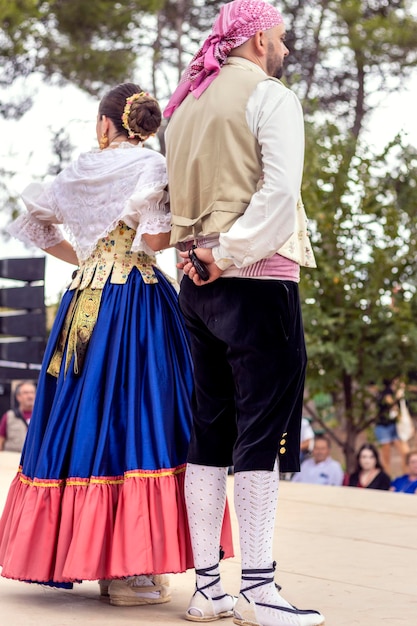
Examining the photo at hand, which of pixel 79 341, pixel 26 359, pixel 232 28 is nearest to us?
pixel 232 28

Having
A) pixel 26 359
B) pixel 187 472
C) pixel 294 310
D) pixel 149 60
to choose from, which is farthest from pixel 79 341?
pixel 149 60

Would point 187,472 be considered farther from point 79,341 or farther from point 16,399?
point 16,399

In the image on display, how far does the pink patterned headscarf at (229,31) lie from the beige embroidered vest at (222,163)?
0.04m

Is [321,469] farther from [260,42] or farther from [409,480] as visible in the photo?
[260,42]

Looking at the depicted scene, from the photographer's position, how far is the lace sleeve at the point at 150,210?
257 centimetres

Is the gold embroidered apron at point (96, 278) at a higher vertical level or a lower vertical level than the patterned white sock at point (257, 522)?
higher

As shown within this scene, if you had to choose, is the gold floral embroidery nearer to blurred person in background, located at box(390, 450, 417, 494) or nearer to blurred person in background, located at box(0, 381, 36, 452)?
blurred person in background, located at box(390, 450, 417, 494)

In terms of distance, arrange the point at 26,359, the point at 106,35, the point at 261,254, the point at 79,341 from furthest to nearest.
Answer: the point at 106,35, the point at 26,359, the point at 79,341, the point at 261,254

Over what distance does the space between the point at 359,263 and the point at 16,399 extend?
2.91m

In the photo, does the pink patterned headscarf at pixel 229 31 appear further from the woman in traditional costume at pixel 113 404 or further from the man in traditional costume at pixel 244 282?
the woman in traditional costume at pixel 113 404

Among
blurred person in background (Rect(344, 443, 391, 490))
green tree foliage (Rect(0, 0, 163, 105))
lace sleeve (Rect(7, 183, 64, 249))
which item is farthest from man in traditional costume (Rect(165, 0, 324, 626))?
green tree foliage (Rect(0, 0, 163, 105))

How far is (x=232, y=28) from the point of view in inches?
92.0

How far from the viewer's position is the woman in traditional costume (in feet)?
8.16

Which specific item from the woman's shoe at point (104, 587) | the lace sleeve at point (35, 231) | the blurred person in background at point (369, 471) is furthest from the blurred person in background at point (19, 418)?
the woman's shoe at point (104, 587)
